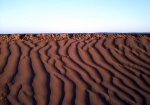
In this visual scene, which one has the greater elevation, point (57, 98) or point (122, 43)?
point (122, 43)

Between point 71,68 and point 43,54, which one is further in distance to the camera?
point 43,54

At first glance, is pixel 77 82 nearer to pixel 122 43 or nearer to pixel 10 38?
pixel 122 43

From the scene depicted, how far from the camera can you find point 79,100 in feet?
12.2

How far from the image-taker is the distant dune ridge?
383 centimetres

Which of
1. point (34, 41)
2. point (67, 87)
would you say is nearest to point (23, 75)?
point (67, 87)

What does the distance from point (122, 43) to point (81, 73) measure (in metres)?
2.22

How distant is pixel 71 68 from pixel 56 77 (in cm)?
55

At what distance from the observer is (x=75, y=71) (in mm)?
4777

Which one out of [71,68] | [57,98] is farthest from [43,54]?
[57,98]

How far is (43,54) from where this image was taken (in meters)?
5.65

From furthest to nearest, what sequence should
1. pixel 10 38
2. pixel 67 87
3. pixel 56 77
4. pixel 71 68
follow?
1. pixel 10 38
2. pixel 71 68
3. pixel 56 77
4. pixel 67 87

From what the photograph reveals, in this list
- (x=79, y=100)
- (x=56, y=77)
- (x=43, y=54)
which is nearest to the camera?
(x=79, y=100)

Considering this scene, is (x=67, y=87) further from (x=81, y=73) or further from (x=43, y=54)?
(x=43, y=54)

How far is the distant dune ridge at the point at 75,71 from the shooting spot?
3828 mm
